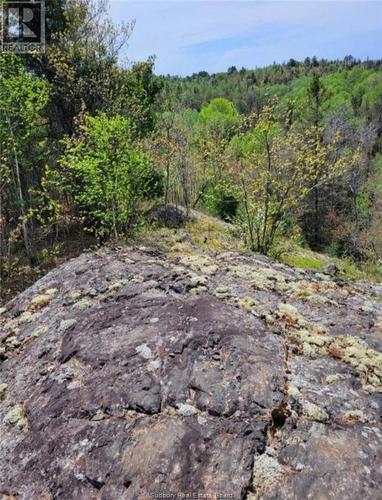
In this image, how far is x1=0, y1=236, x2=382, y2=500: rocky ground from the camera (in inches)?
137

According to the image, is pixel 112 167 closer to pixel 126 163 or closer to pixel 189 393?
pixel 126 163

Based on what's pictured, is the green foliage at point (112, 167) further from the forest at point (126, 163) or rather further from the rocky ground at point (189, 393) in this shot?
the rocky ground at point (189, 393)

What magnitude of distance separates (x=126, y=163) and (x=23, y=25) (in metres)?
10.4

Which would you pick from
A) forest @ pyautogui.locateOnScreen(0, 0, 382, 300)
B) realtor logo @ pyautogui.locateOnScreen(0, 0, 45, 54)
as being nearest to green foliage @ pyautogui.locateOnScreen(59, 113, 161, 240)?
forest @ pyautogui.locateOnScreen(0, 0, 382, 300)

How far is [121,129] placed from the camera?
12.5 meters

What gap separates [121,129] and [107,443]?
10157 mm

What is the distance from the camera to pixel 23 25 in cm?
1853

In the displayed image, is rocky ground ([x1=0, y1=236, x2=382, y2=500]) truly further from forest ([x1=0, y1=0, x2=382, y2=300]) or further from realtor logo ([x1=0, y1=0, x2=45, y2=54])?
realtor logo ([x1=0, y1=0, x2=45, y2=54])

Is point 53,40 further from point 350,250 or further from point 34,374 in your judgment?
point 350,250

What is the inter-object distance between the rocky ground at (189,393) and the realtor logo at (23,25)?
15213 mm

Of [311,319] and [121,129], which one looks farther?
[121,129]

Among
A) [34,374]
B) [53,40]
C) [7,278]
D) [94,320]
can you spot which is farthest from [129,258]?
[53,40]

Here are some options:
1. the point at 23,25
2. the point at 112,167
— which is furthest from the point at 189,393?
the point at 23,25

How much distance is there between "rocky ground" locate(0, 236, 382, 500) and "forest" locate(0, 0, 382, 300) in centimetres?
605
